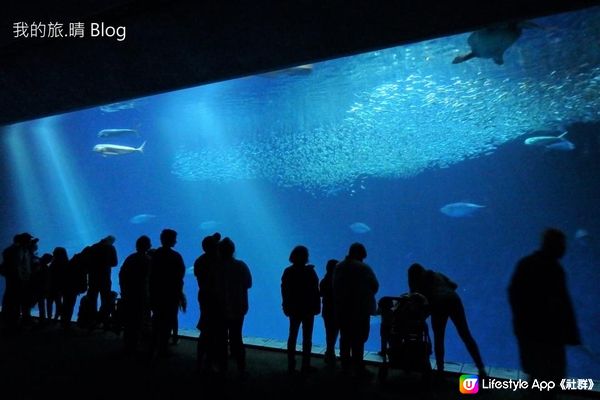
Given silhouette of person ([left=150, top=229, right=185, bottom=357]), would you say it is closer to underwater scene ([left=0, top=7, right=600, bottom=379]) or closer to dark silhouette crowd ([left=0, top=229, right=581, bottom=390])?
dark silhouette crowd ([left=0, top=229, right=581, bottom=390])

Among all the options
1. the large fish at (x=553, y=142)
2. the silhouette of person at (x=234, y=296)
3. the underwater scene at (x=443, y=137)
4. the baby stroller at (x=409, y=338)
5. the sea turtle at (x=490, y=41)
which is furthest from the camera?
the underwater scene at (x=443, y=137)

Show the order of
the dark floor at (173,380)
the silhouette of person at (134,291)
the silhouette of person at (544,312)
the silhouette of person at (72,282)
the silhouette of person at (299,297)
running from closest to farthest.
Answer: the silhouette of person at (544,312)
the dark floor at (173,380)
the silhouette of person at (299,297)
the silhouette of person at (134,291)
the silhouette of person at (72,282)

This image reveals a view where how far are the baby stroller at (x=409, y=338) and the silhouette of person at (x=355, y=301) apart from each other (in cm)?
28

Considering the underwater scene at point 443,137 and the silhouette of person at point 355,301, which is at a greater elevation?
the underwater scene at point 443,137

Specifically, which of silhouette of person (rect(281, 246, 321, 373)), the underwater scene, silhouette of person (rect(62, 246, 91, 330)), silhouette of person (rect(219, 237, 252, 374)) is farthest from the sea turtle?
silhouette of person (rect(62, 246, 91, 330))

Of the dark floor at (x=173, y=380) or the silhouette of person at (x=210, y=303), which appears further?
the silhouette of person at (x=210, y=303)

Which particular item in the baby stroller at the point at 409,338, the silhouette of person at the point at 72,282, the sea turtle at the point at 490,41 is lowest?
the baby stroller at the point at 409,338

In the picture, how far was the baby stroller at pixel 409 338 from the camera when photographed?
4.38 metres

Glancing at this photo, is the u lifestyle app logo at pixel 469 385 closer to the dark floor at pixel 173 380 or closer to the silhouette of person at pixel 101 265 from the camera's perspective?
the dark floor at pixel 173 380

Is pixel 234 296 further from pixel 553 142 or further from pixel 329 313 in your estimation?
pixel 553 142

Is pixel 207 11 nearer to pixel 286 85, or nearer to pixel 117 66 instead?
pixel 117 66

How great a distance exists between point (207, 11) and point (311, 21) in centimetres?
132

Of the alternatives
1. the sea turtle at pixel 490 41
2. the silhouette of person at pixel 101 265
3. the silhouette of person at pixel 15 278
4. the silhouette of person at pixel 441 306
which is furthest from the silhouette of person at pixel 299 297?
the silhouette of person at pixel 15 278

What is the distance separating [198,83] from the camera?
545 cm
